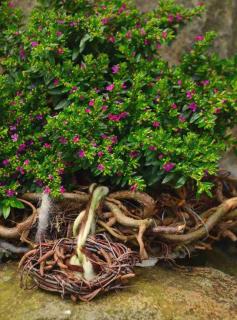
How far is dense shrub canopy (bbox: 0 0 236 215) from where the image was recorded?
2818 mm

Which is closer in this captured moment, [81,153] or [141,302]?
[141,302]

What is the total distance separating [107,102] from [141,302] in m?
1.13

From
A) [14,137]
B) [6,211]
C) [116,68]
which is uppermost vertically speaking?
[116,68]

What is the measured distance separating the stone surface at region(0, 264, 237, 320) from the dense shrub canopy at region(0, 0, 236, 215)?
524mm

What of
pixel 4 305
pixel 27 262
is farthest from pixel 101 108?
pixel 4 305

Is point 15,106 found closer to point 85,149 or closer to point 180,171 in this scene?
point 85,149

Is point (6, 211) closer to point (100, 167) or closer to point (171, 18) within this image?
point (100, 167)

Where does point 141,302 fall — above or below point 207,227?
below

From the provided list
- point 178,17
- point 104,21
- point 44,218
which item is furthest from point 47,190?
point 178,17

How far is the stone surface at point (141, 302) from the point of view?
2400 mm

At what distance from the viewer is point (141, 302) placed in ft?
8.16

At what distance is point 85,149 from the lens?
2.80 m

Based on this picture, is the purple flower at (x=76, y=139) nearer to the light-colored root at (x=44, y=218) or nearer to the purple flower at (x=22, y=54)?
the light-colored root at (x=44, y=218)

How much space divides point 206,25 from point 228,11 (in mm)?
214
